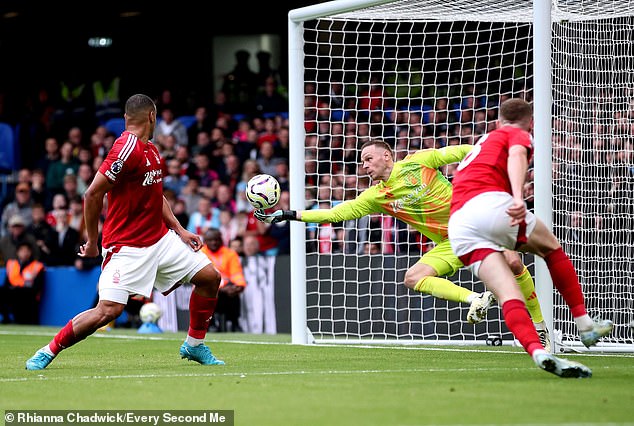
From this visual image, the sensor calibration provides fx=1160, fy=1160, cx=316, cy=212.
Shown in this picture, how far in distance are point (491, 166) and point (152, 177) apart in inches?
100

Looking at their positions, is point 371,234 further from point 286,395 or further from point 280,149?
point 286,395

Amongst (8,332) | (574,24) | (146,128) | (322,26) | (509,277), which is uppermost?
(322,26)

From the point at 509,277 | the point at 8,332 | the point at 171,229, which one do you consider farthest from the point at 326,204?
the point at 509,277

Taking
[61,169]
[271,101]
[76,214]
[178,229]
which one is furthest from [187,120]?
[178,229]

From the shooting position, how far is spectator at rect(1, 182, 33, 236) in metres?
20.3

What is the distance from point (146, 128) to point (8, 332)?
7.65 m

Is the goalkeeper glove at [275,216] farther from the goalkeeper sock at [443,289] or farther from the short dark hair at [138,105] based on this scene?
the short dark hair at [138,105]

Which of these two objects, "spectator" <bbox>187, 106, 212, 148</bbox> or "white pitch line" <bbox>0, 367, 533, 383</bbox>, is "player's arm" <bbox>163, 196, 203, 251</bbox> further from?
"spectator" <bbox>187, 106, 212, 148</bbox>

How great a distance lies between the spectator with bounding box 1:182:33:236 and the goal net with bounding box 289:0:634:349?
701 centimetres

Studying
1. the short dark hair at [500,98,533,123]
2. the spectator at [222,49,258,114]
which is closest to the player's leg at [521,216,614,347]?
the short dark hair at [500,98,533,123]

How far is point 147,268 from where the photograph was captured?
8.46 m

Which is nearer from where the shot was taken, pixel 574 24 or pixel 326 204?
pixel 574 24

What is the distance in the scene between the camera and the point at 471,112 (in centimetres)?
1284

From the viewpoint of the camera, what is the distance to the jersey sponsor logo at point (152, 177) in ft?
27.9
